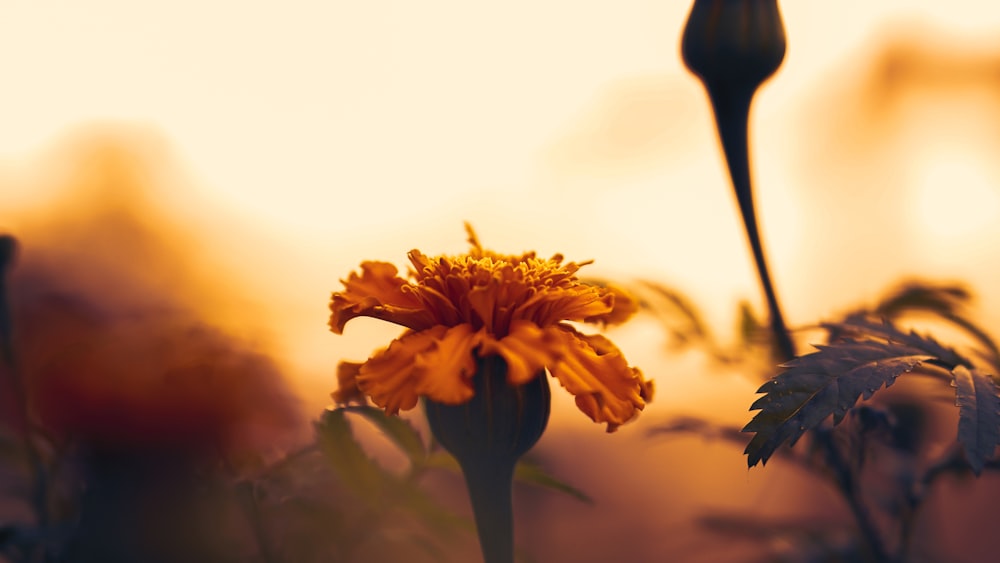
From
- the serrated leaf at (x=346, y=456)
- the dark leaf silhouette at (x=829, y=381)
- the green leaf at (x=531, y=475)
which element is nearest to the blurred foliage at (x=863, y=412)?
the dark leaf silhouette at (x=829, y=381)

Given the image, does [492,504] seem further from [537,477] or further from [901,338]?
[901,338]

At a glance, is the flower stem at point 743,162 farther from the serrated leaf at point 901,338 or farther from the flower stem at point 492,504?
the flower stem at point 492,504

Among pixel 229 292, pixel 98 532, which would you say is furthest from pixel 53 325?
pixel 229 292

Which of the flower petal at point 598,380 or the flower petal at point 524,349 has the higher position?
the flower petal at point 524,349

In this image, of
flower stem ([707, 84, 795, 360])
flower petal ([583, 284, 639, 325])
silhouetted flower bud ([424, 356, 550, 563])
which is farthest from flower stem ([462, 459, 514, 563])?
flower stem ([707, 84, 795, 360])

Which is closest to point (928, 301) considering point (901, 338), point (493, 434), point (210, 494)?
point (901, 338)

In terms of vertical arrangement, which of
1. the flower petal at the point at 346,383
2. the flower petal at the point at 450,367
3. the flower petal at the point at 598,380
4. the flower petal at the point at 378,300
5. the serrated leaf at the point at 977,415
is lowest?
the serrated leaf at the point at 977,415

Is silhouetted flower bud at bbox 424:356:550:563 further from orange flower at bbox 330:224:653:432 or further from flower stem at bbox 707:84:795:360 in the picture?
flower stem at bbox 707:84:795:360

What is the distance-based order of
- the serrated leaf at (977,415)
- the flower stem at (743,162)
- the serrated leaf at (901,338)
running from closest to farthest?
the serrated leaf at (977,415), the serrated leaf at (901,338), the flower stem at (743,162)

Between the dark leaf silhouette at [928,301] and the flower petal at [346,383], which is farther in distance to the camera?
the dark leaf silhouette at [928,301]
